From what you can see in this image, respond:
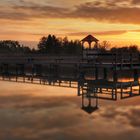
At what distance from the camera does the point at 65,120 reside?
17.9m

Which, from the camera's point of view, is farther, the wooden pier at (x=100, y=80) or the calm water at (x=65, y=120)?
the wooden pier at (x=100, y=80)

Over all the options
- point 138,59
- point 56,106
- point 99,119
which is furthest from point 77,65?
point 99,119

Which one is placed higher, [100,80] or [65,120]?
[100,80]

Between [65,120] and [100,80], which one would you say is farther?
[100,80]

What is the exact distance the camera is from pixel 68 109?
21203mm

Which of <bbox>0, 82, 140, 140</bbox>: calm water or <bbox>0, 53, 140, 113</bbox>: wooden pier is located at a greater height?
<bbox>0, 53, 140, 113</bbox>: wooden pier

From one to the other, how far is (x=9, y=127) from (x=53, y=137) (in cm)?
245

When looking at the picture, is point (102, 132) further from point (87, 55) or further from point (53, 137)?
point (87, 55)

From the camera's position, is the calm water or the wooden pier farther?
the wooden pier

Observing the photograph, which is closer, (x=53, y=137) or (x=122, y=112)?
(x=53, y=137)

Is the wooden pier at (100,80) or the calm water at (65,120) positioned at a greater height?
the wooden pier at (100,80)

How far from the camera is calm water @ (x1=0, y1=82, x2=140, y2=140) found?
49.3 ft

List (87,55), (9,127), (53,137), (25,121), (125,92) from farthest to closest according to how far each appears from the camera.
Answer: (87,55) → (125,92) → (25,121) → (9,127) → (53,137)

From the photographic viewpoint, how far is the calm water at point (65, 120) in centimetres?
1502
